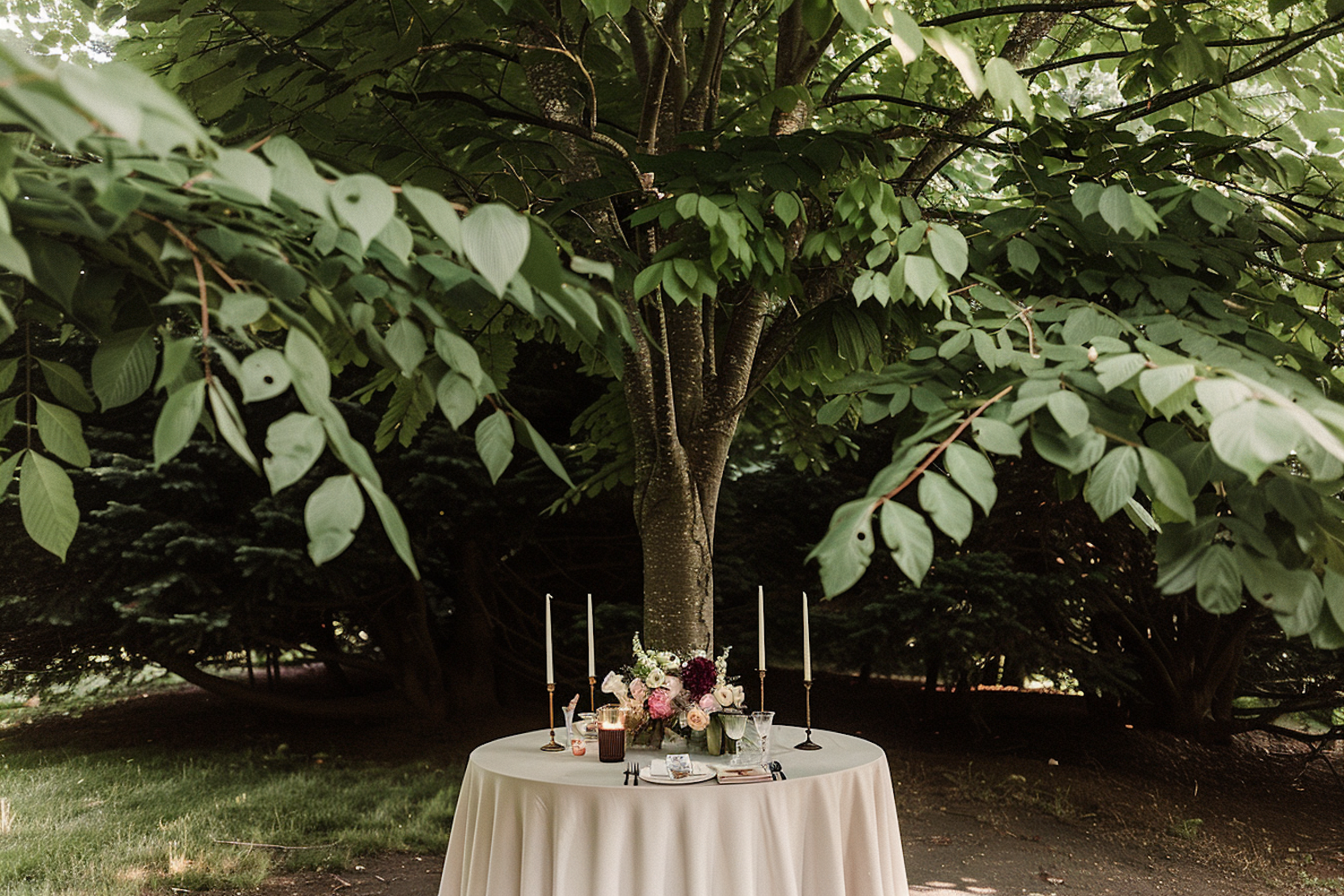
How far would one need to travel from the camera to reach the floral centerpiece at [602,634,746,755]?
111 inches

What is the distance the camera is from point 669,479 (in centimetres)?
339

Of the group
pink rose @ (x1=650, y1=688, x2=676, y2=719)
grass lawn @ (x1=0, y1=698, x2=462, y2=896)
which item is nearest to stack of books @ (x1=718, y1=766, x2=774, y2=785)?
pink rose @ (x1=650, y1=688, x2=676, y2=719)

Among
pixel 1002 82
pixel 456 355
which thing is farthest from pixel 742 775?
pixel 1002 82

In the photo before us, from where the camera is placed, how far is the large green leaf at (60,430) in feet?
4.22

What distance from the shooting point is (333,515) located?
0.89 meters

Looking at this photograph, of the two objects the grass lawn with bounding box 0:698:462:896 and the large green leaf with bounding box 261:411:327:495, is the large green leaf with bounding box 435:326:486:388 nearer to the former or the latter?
the large green leaf with bounding box 261:411:327:495

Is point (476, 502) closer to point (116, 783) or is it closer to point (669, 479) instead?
point (116, 783)

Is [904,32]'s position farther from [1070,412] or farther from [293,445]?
[293,445]

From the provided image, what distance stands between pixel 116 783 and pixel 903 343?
566 centimetres

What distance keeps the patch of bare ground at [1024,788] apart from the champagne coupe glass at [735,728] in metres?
2.17

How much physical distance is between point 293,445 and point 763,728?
2241 millimetres

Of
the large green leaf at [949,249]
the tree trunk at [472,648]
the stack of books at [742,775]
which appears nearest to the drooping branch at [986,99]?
the large green leaf at [949,249]

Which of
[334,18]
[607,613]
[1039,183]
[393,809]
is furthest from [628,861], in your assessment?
[607,613]

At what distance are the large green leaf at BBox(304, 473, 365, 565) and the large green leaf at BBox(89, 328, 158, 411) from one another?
0.45 meters
